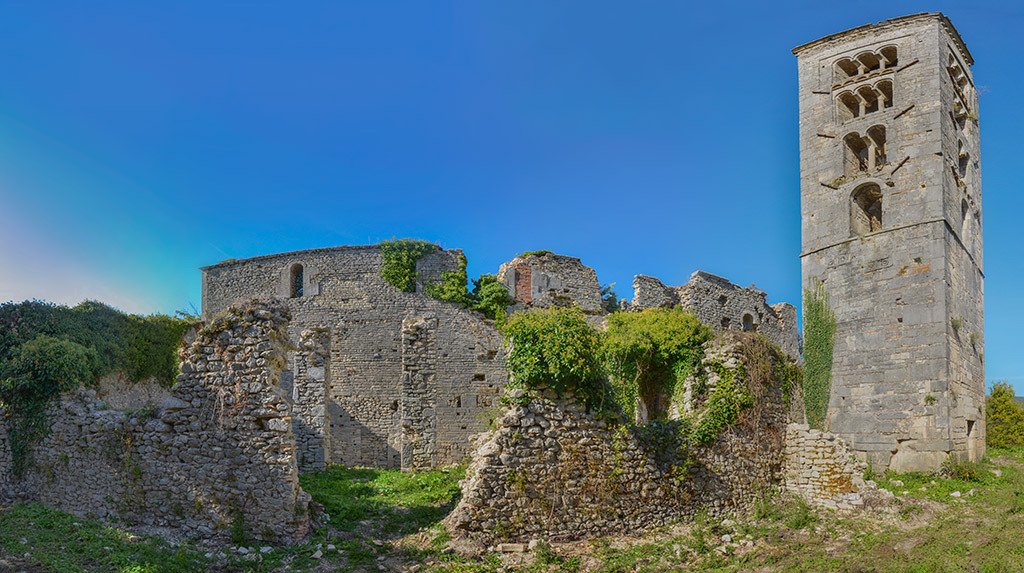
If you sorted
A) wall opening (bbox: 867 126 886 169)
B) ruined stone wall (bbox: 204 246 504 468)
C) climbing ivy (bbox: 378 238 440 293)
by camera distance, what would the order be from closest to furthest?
wall opening (bbox: 867 126 886 169) < ruined stone wall (bbox: 204 246 504 468) < climbing ivy (bbox: 378 238 440 293)

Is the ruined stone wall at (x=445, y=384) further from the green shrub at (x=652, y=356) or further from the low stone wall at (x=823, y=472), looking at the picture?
the low stone wall at (x=823, y=472)

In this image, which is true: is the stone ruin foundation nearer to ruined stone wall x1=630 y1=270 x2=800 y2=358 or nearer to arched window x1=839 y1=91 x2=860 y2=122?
arched window x1=839 y1=91 x2=860 y2=122

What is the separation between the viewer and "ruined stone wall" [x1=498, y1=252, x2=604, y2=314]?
24938 millimetres

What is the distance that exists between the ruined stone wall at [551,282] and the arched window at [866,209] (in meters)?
8.95

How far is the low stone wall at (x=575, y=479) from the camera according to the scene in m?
11.5

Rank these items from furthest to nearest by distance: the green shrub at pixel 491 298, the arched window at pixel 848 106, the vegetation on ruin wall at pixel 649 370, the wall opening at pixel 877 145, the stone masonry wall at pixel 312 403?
the green shrub at pixel 491 298, the arched window at pixel 848 106, the wall opening at pixel 877 145, the stone masonry wall at pixel 312 403, the vegetation on ruin wall at pixel 649 370

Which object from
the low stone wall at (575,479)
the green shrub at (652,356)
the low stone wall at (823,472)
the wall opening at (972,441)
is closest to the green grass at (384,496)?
the low stone wall at (575,479)

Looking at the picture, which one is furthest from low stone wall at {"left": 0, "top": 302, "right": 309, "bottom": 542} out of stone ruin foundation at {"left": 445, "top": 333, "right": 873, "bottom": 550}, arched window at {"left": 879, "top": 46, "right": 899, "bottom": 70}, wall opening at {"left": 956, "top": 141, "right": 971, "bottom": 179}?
wall opening at {"left": 956, "top": 141, "right": 971, "bottom": 179}

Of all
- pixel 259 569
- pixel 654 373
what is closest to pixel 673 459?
pixel 654 373

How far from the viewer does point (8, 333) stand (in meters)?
13.9

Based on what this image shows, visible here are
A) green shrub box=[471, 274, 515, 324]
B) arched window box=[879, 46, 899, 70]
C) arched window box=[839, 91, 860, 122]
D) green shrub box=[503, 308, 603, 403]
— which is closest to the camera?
green shrub box=[503, 308, 603, 403]

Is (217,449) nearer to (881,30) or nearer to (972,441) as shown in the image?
(972,441)

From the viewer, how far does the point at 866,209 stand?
21.3 meters

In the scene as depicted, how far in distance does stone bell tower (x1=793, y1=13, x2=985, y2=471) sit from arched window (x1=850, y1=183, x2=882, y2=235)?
Result: 48 millimetres
